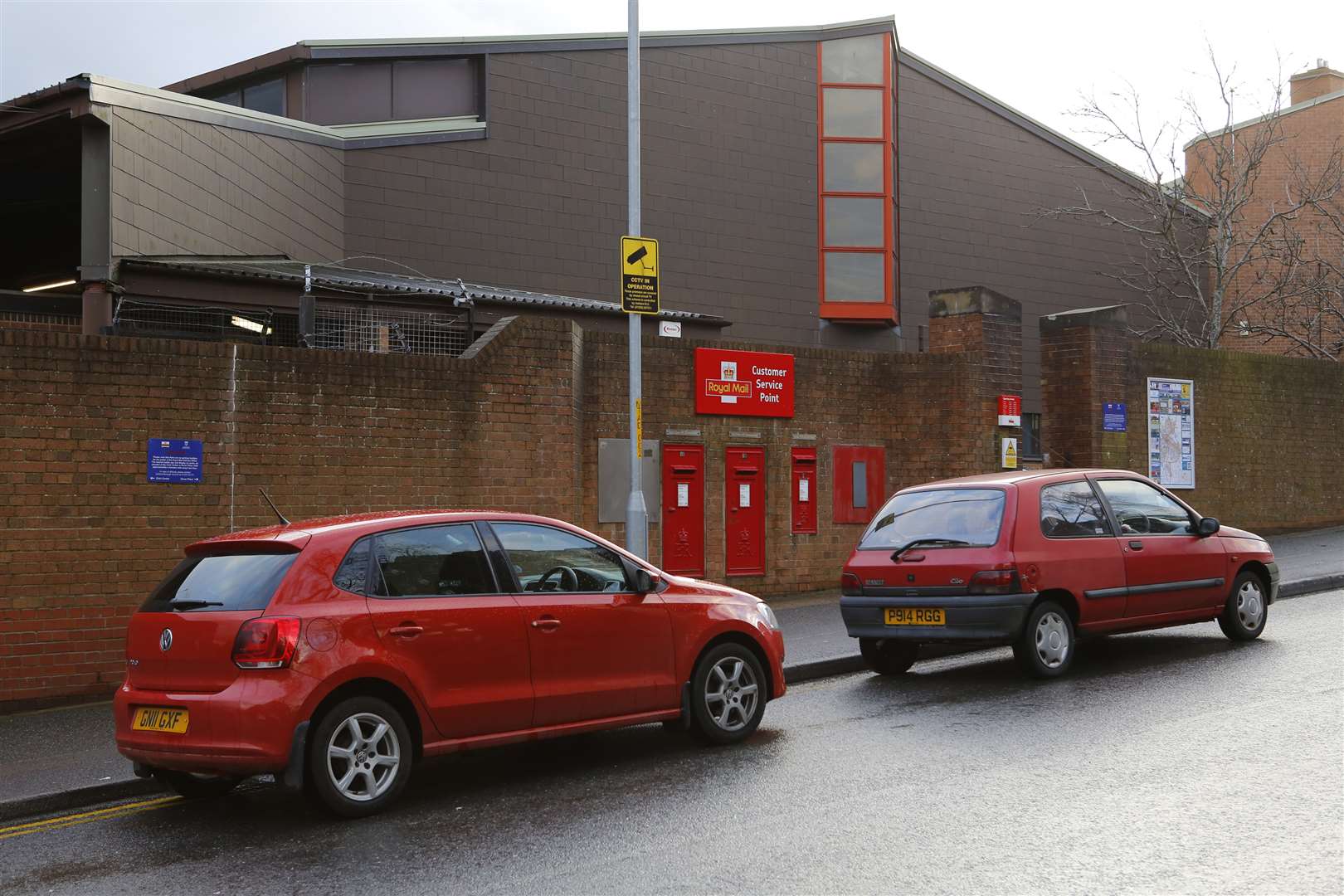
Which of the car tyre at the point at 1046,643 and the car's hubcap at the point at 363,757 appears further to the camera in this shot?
the car tyre at the point at 1046,643

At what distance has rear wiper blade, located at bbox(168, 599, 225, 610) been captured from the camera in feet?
20.2

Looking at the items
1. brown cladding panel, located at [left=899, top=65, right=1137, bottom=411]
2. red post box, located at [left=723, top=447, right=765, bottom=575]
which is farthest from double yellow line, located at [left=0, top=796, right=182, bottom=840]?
brown cladding panel, located at [left=899, top=65, right=1137, bottom=411]

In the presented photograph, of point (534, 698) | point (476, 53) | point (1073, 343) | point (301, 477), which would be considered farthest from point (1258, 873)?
point (476, 53)

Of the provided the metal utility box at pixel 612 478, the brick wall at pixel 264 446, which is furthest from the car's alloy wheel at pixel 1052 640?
the metal utility box at pixel 612 478

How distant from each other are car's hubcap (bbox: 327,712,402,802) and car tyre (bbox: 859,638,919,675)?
15.7 feet

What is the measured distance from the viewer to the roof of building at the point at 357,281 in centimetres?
1490

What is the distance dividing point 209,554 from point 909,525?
549 centimetres

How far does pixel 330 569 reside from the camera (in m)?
6.23

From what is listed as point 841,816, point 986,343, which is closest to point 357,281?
point 986,343

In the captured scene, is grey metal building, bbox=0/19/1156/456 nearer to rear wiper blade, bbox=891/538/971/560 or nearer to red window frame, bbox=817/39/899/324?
red window frame, bbox=817/39/899/324

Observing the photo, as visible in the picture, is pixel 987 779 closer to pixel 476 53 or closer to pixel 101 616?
pixel 101 616

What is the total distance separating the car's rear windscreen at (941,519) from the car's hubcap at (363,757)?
4.85 m

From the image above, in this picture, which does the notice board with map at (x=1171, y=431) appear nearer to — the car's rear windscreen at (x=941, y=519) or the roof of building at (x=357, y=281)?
the roof of building at (x=357, y=281)

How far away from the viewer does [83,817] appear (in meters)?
6.57
